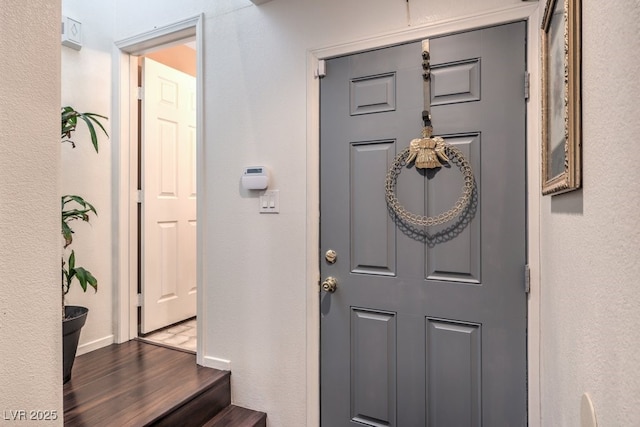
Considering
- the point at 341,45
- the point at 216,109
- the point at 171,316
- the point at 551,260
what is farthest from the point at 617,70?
the point at 171,316

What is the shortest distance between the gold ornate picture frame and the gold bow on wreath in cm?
43

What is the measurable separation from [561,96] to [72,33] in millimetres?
2645

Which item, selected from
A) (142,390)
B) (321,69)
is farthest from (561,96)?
(142,390)

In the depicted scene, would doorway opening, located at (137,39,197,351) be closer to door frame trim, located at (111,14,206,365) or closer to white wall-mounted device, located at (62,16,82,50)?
door frame trim, located at (111,14,206,365)

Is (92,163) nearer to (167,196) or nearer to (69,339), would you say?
(167,196)

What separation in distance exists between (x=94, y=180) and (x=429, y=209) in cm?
213

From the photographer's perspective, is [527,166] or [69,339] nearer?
[527,166]

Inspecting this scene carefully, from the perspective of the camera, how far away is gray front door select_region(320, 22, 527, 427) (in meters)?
1.50

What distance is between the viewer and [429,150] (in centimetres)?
159

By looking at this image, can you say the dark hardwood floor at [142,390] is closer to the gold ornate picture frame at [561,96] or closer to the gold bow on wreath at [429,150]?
the gold bow on wreath at [429,150]

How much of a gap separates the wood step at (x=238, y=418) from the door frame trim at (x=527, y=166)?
273mm

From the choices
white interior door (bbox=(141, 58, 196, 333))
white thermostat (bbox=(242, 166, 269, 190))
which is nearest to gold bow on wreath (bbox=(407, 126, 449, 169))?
white thermostat (bbox=(242, 166, 269, 190))

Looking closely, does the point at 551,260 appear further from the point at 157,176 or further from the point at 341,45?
the point at 157,176

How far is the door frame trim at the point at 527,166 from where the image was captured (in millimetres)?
1437
